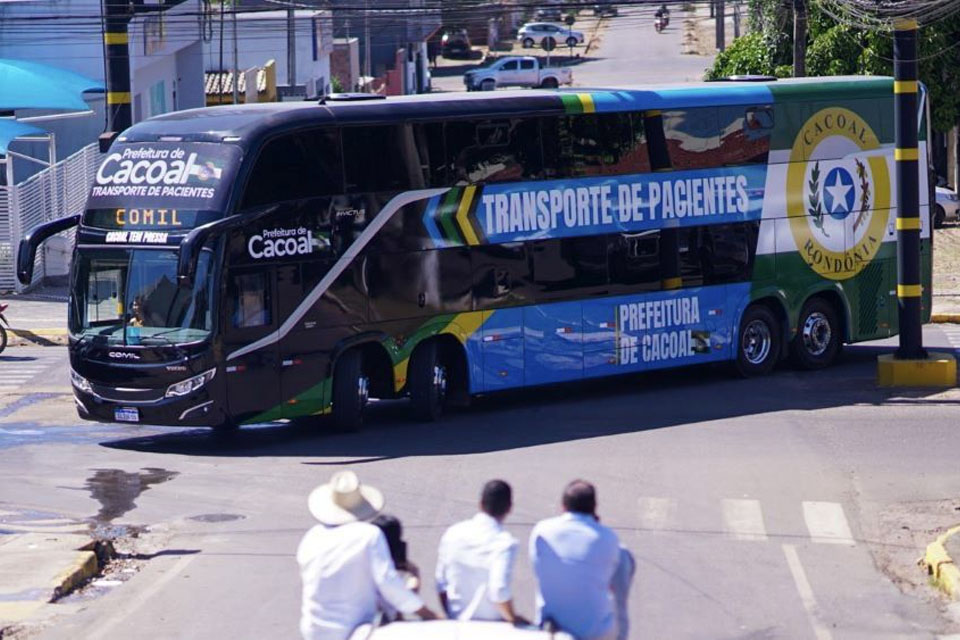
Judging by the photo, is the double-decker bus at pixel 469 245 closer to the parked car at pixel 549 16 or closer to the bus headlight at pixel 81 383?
the bus headlight at pixel 81 383

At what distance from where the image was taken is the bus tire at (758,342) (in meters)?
22.3

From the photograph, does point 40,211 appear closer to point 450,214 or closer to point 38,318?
point 38,318

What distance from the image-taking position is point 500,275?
1959cm

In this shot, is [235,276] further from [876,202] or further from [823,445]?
[876,202]

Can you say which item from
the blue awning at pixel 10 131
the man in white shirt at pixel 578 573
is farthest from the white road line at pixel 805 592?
the blue awning at pixel 10 131

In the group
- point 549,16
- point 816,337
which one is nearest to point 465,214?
point 816,337

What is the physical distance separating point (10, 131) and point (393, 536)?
1077 inches

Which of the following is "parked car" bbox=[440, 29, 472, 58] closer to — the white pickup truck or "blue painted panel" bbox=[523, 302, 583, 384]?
the white pickup truck

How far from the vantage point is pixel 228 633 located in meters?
10.5

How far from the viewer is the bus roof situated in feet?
57.9

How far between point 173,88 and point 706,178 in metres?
31.5

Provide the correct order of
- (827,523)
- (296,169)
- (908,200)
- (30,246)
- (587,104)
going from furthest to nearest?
(908,200) → (587,104) → (30,246) → (296,169) → (827,523)

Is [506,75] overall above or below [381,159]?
above

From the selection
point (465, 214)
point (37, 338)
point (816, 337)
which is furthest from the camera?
point (37, 338)
